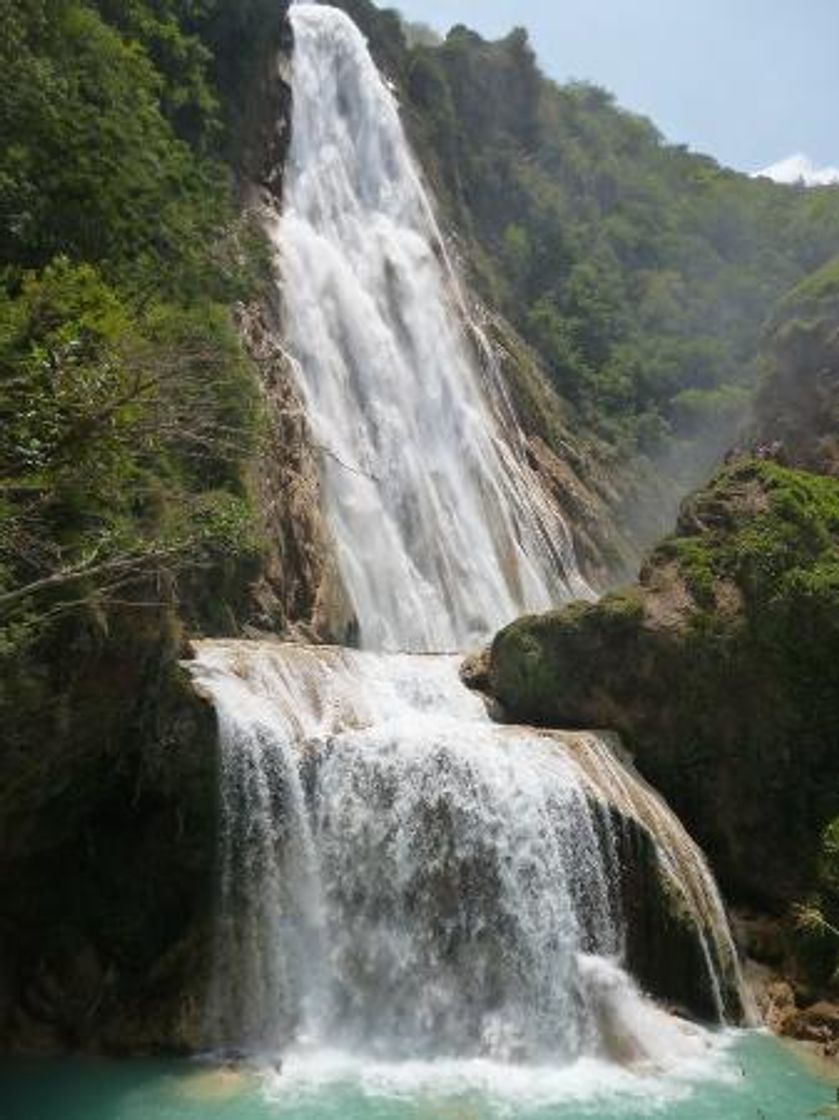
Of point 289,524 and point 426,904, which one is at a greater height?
point 289,524

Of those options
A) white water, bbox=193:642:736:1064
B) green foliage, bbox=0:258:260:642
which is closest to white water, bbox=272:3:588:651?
green foliage, bbox=0:258:260:642

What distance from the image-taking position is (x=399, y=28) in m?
44.3

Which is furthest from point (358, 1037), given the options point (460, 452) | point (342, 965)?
point (460, 452)

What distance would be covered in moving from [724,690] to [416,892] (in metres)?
5.95

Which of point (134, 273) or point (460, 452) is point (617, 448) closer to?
point (460, 452)

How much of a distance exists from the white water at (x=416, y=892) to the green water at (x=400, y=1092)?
1.65ft

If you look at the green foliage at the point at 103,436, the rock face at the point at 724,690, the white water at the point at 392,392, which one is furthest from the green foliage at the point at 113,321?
the rock face at the point at 724,690

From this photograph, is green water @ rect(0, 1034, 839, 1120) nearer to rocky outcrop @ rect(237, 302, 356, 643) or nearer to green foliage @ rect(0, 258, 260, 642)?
green foliage @ rect(0, 258, 260, 642)

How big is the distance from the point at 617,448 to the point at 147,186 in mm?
27489

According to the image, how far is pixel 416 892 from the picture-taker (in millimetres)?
14156

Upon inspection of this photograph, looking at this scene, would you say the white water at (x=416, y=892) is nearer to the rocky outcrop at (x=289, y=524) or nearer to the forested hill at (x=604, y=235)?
the rocky outcrop at (x=289, y=524)

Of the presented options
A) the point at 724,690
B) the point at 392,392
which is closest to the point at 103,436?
the point at 724,690

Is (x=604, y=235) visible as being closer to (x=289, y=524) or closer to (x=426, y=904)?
(x=289, y=524)

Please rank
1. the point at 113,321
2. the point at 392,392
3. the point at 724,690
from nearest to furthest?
the point at 113,321 < the point at 724,690 < the point at 392,392
